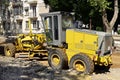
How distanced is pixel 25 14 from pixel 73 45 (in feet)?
183

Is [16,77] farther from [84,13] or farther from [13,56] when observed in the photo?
[84,13]

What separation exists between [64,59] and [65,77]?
7.03 ft

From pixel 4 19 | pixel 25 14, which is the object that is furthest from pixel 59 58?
pixel 4 19

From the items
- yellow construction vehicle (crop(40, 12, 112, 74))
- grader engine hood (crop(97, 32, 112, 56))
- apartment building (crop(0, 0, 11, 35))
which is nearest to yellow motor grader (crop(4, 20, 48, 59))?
yellow construction vehicle (crop(40, 12, 112, 74))

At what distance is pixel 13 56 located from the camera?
19875mm

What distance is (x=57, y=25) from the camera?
53.6ft

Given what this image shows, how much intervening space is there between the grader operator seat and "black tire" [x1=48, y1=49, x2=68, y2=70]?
52 centimetres

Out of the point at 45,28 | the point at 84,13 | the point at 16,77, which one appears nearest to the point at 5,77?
the point at 16,77

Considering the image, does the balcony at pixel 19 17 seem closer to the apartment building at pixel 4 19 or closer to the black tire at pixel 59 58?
the apartment building at pixel 4 19

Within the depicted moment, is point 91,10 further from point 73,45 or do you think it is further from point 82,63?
point 82,63

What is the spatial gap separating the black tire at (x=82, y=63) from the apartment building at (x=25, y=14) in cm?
4941

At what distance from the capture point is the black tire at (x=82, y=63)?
14.9 meters

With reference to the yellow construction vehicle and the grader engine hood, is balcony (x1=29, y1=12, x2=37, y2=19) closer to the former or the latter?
the yellow construction vehicle

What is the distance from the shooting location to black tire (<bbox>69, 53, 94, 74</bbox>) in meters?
14.9
